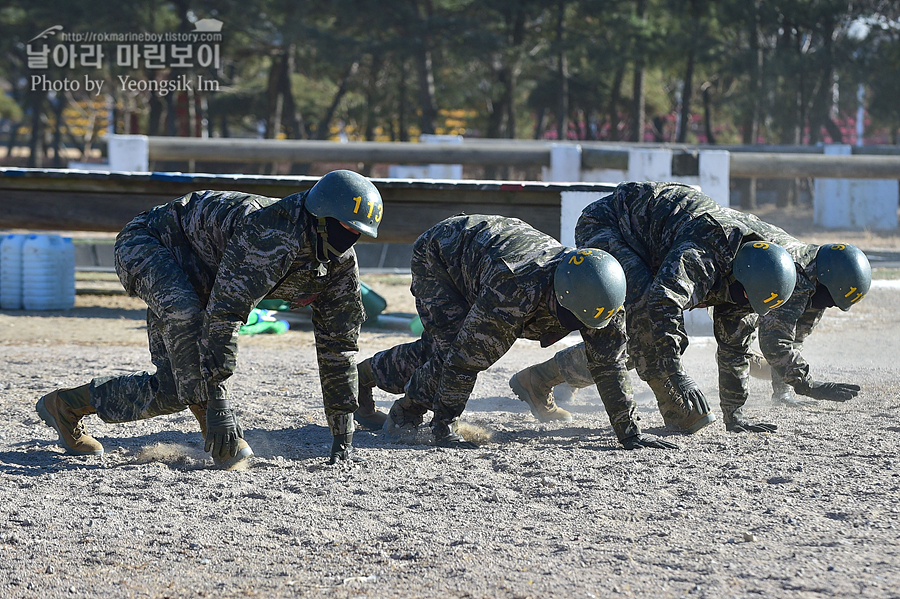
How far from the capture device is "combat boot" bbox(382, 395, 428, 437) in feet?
20.1

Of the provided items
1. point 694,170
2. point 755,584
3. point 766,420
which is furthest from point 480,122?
point 755,584

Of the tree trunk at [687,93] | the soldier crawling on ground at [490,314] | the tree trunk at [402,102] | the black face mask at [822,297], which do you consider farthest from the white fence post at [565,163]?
the tree trunk at [402,102]

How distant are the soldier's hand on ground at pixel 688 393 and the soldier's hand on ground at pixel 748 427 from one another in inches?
13.8

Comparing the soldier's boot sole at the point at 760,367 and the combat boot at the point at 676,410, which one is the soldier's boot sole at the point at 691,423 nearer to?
the combat boot at the point at 676,410

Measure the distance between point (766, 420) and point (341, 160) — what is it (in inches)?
470

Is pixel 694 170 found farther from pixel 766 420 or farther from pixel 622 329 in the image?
pixel 622 329

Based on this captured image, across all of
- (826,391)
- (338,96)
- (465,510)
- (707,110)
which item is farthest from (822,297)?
(707,110)

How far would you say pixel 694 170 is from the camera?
1144 cm

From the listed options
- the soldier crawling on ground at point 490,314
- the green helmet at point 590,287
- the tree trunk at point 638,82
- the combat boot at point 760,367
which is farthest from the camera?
the tree trunk at point 638,82

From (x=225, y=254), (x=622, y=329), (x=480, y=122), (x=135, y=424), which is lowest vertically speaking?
(x=135, y=424)

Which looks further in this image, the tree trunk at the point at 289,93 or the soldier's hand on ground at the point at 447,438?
the tree trunk at the point at 289,93

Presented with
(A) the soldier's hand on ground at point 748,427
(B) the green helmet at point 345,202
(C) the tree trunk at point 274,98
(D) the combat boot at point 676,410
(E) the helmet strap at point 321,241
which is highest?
(C) the tree trunk at point 274,98

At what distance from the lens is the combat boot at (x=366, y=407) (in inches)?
256

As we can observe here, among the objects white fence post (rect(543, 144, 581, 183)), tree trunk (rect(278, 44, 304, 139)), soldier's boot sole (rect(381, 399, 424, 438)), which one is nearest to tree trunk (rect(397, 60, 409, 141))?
tree trunk (rect(278, 44, 304, 139))
